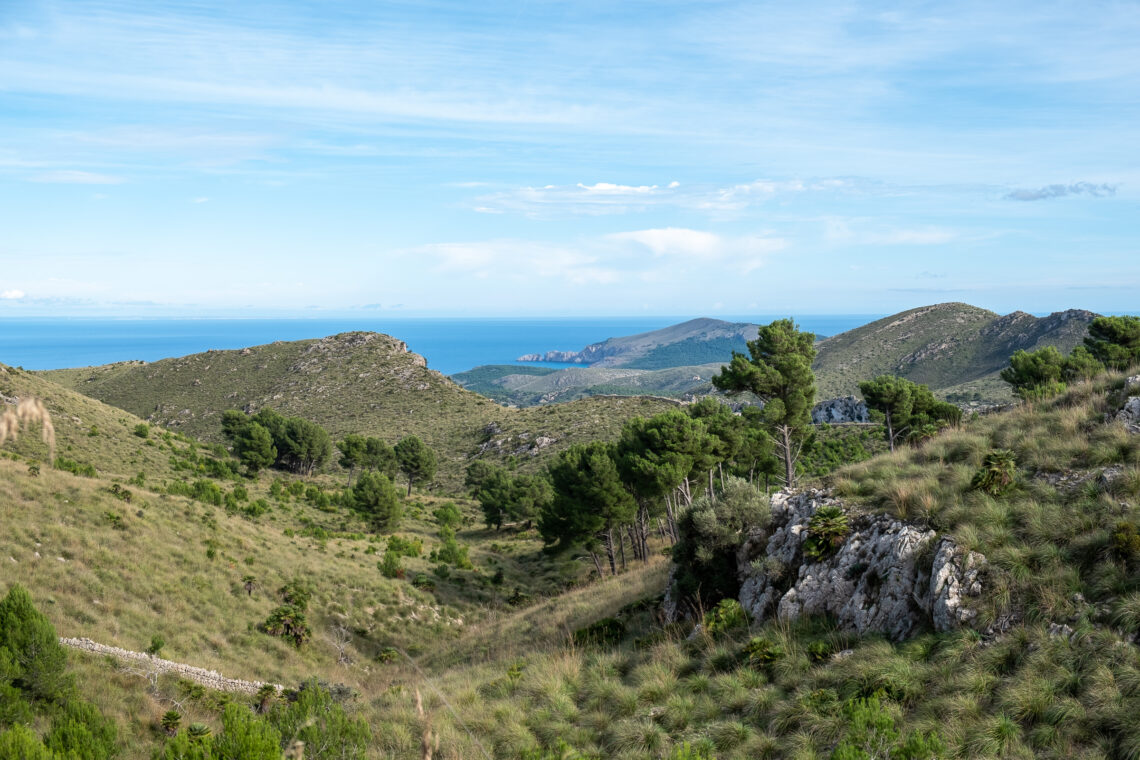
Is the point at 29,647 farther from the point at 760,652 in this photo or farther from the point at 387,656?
the point at 387,656

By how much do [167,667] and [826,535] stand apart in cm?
1483

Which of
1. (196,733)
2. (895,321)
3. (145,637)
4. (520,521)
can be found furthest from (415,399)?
(895,321)

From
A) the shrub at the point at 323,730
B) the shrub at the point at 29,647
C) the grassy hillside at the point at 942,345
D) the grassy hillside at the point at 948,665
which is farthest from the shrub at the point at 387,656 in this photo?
the grassy hillside at the point at 942,345

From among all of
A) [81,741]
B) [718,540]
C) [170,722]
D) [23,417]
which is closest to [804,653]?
[718,540]

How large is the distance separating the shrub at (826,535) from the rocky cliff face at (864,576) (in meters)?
0.11

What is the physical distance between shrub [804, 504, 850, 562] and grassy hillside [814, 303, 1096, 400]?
288 feet

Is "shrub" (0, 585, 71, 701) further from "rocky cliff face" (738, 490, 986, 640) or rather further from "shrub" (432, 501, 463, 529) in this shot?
"shrub" (432, 501, 463, 529)

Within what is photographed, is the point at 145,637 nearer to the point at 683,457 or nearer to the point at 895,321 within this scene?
the point at 683,457

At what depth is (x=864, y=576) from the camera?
9.38 meters

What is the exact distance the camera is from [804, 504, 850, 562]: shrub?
33.2ft

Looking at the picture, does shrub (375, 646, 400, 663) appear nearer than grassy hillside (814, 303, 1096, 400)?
Yes

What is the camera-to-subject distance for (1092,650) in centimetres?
660

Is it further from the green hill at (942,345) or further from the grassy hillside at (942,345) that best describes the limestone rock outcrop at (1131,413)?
the grassy hillside at (942,345)

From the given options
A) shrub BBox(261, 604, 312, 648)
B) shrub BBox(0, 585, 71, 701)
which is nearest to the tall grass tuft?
shrub BBox(0, 585, 71, 701)
